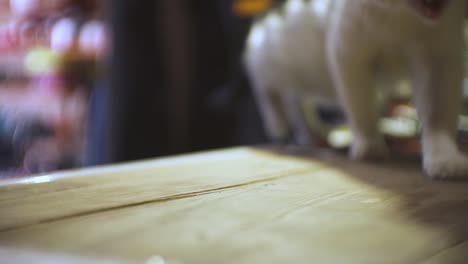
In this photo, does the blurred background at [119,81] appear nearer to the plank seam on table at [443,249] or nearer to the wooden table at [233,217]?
the wooden table at [233,217]

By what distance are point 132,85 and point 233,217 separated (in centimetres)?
130

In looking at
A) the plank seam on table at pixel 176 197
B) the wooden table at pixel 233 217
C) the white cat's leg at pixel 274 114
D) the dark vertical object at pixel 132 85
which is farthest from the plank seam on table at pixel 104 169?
the dark vertical object at pixel 132 85

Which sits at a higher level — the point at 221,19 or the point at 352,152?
the point at 221,19

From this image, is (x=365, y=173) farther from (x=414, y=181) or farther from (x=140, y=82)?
(x=140, y=82)

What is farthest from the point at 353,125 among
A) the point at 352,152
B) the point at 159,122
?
the point at 159,122

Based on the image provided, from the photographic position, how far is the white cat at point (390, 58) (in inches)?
29.6

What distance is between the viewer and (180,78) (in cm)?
188

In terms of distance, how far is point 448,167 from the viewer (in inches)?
27.2

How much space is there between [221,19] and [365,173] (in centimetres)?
128

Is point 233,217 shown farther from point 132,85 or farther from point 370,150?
point 132,85

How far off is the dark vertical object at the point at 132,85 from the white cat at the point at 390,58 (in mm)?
748

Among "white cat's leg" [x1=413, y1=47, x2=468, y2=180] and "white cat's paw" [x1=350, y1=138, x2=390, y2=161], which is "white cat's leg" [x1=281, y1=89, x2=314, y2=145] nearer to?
"white cat's paw" [x1=350, y1=138, x2=390, y2=161]

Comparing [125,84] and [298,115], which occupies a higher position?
[125,84]

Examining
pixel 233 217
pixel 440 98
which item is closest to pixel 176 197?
pixel 233 217
